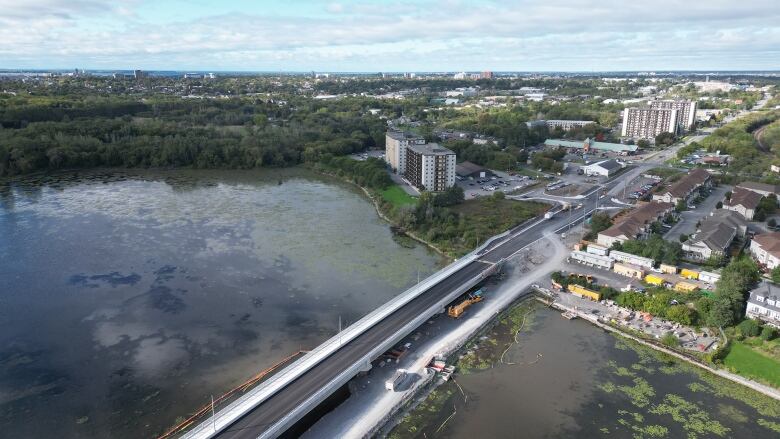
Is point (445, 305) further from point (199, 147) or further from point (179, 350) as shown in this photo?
point (199, 147)

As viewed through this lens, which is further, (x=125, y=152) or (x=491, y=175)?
(x=125, y=152)

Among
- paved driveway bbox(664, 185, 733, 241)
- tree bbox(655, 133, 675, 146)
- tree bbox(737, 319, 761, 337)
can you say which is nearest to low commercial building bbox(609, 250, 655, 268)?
paved driveway bbox(664, 185, 733, 241)

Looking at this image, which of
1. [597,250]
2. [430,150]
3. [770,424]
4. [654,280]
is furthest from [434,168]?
[770,424]

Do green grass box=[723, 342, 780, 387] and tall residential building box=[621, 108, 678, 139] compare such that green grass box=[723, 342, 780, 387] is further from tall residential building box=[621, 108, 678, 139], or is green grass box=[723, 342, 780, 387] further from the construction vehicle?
Answer: tall residential building box=[621, 108, 678, 139]

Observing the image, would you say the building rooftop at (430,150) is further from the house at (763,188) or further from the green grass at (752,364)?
the green grass at (752,364)

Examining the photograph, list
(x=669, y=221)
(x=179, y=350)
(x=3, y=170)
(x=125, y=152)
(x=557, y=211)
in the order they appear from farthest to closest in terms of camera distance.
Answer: (x=125, y=152), (x=3, y=170), (x=557, y=211), (x=669, y=221), (x=179, y=350)

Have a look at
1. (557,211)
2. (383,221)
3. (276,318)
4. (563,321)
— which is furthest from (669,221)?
(276,318)
